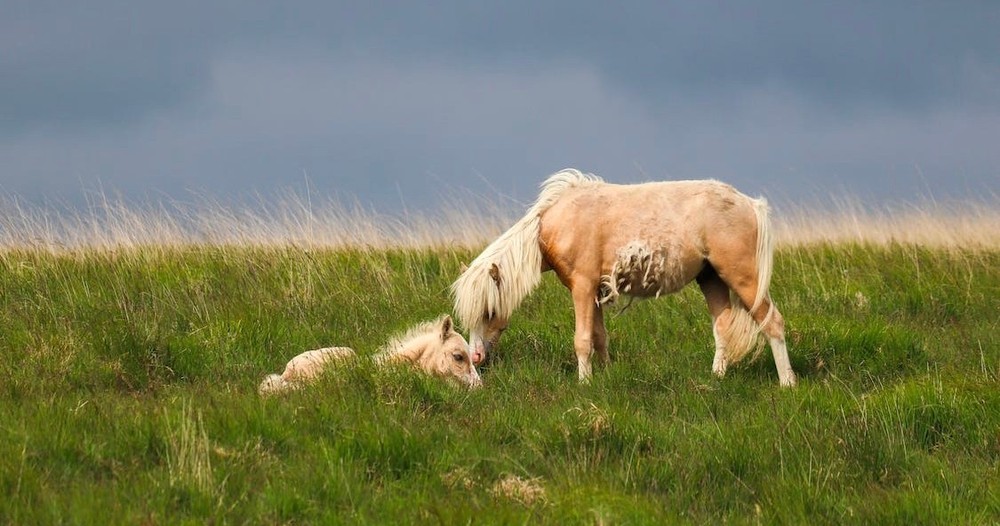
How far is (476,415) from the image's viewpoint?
755 centimetres

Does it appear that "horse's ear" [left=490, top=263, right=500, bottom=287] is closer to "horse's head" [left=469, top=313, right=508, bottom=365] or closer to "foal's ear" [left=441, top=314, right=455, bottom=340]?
"horse's head" [left=469, top=313, right=508, bottom=365]

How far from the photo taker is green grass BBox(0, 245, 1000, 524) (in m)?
5.61

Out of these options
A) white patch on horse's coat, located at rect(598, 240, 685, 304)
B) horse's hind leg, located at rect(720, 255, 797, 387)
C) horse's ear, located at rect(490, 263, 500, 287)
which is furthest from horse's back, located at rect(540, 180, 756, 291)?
horse's ear, located at rect(490, 263, 500, 287)

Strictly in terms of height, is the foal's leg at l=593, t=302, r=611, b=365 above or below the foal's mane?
below

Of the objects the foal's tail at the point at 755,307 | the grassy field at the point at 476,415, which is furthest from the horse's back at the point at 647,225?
the grassy field at the point at 476,415

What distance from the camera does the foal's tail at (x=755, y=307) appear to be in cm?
932

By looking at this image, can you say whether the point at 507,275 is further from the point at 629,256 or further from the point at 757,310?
the point at 757,310

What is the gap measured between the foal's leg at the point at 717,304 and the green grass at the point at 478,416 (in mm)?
255

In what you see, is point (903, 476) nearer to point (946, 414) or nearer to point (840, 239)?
point (946, 414)

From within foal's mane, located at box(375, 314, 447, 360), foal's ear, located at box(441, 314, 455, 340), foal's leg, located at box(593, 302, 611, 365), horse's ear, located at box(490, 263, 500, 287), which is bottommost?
foal's leg, located at box(593, 302, 611, 365)

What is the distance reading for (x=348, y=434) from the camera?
641 cm

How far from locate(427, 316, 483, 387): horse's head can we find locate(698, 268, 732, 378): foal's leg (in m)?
2.07

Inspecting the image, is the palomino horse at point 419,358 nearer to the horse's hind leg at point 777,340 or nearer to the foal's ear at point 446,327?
the foal's ear at point 446,327

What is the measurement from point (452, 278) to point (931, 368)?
5840 millimetres
